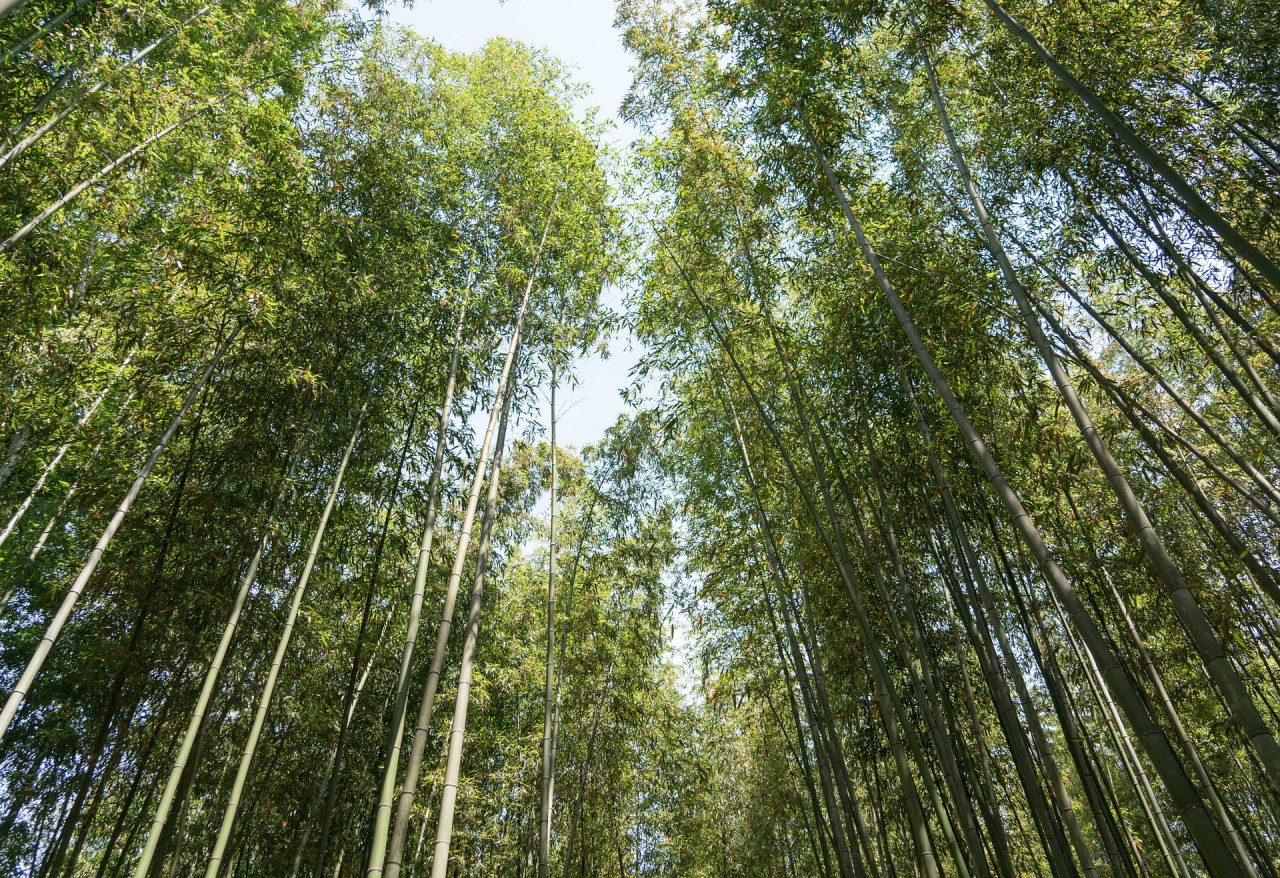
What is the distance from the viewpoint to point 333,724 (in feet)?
18.1

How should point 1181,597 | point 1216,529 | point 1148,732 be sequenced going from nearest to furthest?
1. point 1148,732
2. point 1181,597
3. point 1216,529

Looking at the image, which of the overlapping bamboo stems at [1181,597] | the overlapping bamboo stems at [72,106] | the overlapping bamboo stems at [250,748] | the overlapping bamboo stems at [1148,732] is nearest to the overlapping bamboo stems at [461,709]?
the overlapping bamboo stems at [250,748]

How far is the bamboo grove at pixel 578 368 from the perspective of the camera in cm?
367

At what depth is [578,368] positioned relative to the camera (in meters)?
5.35

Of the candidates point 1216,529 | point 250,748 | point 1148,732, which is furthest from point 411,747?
point 1216,529

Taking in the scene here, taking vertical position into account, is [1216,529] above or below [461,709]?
above

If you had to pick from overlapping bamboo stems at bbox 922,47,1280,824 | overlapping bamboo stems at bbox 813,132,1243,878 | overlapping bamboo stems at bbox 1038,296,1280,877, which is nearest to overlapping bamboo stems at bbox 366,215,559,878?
overlapping bamboo stems at bbox 813,132,1243,878

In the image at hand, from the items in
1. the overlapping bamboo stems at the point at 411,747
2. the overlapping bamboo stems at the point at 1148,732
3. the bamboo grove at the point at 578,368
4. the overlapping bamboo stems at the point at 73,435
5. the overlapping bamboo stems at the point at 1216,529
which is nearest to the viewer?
the overlapping bamboo stems at the point at 1148,732

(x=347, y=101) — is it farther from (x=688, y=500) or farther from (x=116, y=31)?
(x=688, y=500)

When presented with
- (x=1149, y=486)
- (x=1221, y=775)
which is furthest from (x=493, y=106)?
(x=1221, y=775)

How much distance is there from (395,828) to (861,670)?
3569 mm

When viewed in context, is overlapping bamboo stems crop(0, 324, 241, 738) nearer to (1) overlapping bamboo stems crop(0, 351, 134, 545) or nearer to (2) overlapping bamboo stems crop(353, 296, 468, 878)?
(1) overlapping bamboo stems crop(0, 351, 134, 545)

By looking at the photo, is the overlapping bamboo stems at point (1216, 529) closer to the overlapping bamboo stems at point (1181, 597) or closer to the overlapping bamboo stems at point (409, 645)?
the overlapping bamboo stems at point (1181, 597)

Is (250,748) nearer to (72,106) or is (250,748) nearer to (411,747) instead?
(411,747)
